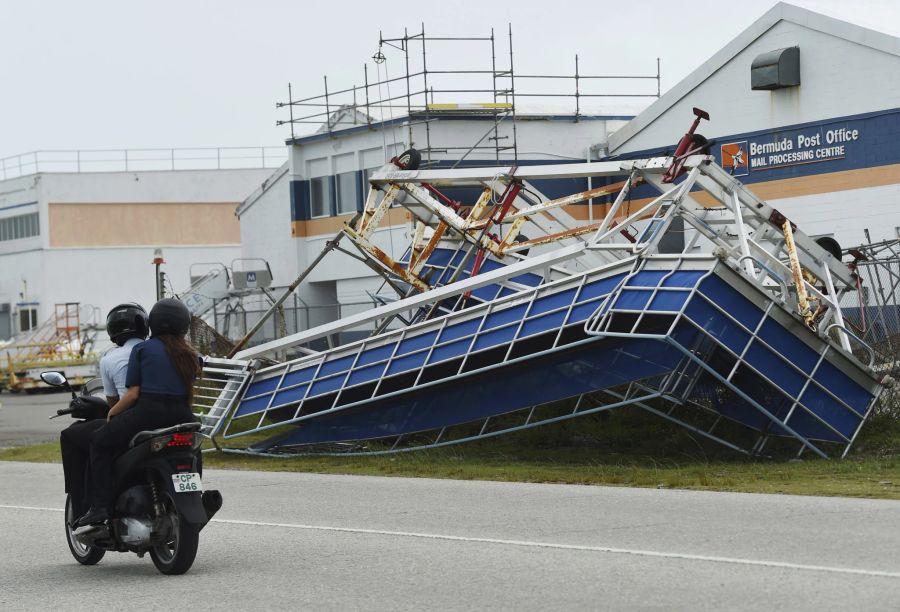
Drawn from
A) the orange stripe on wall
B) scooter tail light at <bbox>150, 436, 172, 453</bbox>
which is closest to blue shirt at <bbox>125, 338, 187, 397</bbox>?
scooter tail light at <bbox>150, 436, 172, 453</bbox>

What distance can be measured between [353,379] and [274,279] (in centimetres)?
2511

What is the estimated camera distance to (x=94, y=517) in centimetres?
1016

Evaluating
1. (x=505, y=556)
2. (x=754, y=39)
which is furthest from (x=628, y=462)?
(x=754, y=39)

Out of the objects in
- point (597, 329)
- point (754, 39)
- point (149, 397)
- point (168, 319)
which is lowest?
point (597, 329)

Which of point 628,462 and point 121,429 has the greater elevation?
point 121,429

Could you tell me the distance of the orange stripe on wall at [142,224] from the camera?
245 feet

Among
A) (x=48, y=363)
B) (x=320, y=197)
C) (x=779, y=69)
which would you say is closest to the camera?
(x=779, y=69)

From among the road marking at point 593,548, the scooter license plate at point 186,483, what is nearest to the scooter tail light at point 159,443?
the scooter license plate at point 186,483

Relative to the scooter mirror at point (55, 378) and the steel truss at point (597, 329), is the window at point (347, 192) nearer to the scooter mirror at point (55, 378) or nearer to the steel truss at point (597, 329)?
the steel truss at point (597, 329)

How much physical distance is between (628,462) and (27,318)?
59612 mm

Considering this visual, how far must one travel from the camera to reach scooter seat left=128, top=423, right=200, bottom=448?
983 centimetres

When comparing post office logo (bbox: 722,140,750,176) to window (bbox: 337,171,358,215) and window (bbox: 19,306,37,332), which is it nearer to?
window (bbox: 337,171,358,215)

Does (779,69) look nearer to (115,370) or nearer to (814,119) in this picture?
(814,119)

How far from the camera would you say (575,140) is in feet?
127
